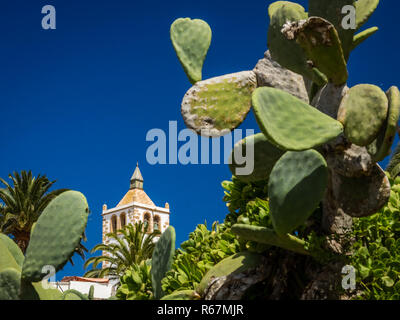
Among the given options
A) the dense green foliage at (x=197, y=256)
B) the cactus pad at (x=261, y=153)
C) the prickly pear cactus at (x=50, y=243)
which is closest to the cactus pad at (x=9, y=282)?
the prickly pear cactus at (x=50, y=243)

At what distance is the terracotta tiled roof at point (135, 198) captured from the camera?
4584 cm

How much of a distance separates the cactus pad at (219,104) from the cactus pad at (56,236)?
2.43 feet

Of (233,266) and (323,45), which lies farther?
(233,266)

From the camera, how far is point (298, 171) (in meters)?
2.03

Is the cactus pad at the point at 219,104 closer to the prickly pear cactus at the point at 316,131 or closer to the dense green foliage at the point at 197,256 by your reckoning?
the prickly pear cactus at the point at 316,131

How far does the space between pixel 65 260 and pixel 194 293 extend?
68cm

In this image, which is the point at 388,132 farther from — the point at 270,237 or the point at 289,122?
the point at 270,237

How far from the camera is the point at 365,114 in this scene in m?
1.94

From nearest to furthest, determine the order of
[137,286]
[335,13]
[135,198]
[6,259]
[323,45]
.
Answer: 1. [323,45]
2. [335,13]
3. [6,259]
4. [137,286]
5. [135,198]

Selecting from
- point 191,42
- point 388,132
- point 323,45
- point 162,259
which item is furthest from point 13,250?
point 388,132

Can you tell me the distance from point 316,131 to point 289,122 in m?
0.12

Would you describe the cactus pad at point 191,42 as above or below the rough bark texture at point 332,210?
above

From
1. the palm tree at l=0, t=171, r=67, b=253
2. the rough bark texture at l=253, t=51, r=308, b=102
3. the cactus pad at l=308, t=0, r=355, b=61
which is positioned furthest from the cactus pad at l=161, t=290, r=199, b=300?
the palm tree at l=0, t=171, r=67, b=253
